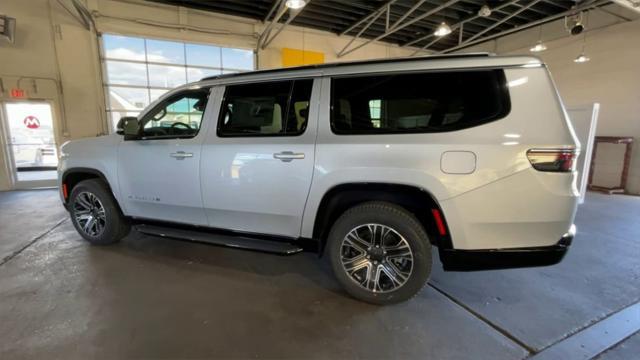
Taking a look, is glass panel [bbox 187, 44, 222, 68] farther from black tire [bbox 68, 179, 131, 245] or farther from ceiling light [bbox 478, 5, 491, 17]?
ceiling light [bbox 478, 5, 491, 17]

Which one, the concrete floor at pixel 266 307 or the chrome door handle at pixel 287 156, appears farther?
the chrome door handle at pixel 287 156

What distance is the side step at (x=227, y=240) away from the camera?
2.40m

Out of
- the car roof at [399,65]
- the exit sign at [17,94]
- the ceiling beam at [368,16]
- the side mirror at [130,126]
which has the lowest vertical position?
the side mirror at [130,126]

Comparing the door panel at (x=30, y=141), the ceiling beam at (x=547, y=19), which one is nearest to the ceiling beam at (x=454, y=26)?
the ceiling beam at (x=547, y=19)

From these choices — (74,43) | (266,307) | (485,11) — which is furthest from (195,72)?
(266,307)

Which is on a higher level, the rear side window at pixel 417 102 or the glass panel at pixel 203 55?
the glass panel at pixel 203 55

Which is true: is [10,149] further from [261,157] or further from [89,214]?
[261,157]

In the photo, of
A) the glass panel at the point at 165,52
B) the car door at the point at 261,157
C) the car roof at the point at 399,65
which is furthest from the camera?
the glass panel at the point at 165,52

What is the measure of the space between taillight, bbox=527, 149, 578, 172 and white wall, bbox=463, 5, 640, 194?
22.3 ft

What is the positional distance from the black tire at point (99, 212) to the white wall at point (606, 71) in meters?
8.95

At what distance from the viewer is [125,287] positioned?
2523mm

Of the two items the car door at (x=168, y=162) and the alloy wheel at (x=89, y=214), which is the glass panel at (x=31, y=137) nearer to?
the alloy wheel at (x=89, y=214)

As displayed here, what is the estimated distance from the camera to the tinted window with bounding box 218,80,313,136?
237cm

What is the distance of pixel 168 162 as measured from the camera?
272cm
